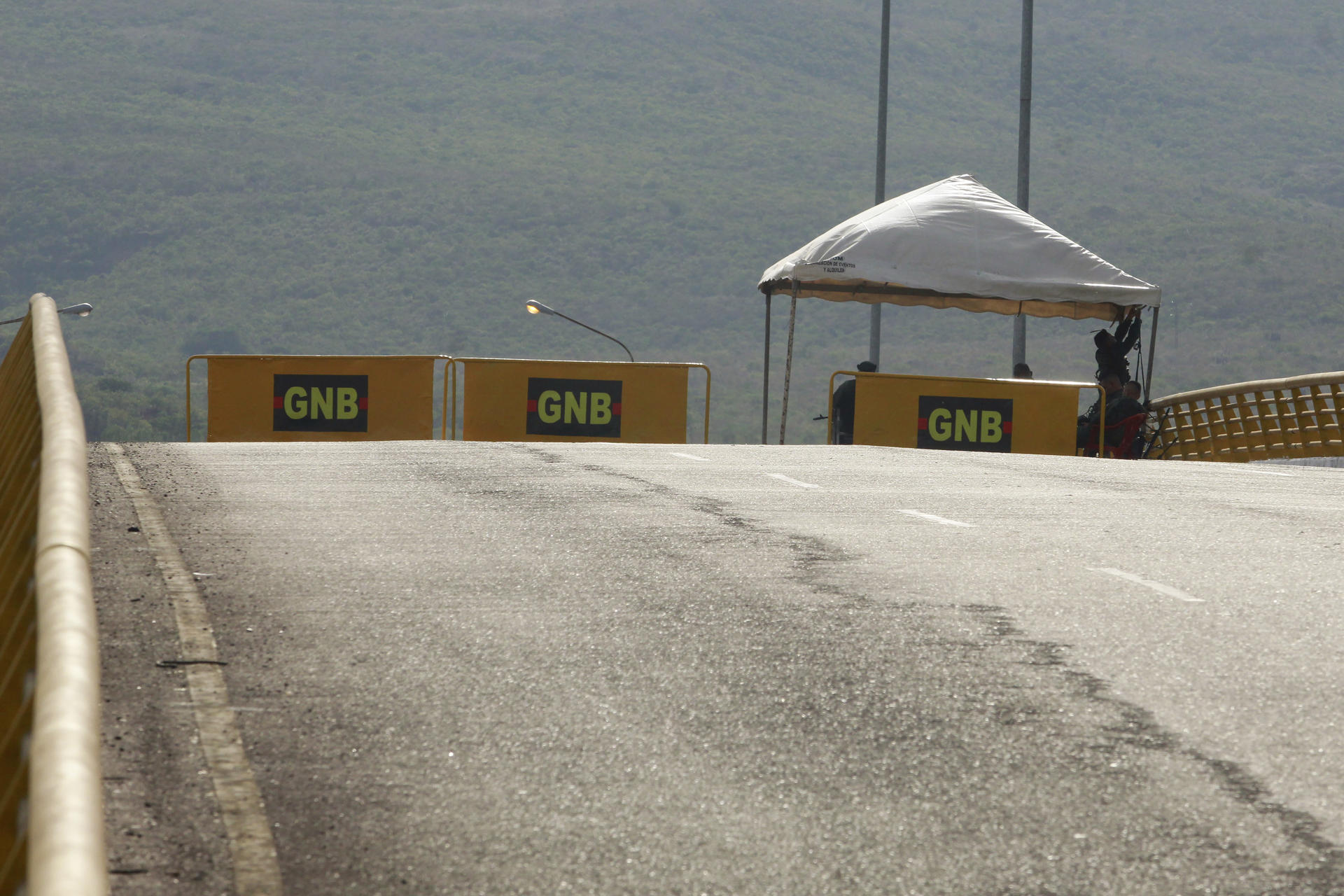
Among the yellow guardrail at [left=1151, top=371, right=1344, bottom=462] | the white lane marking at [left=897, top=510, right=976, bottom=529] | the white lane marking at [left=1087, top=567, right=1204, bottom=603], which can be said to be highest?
the white lane marking at [left=1087, top=567, right=1204, bottom=603]

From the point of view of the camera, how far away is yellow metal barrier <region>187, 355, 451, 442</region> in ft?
71.4

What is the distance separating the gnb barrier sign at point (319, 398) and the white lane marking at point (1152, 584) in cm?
1456

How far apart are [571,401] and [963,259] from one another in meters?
5.34

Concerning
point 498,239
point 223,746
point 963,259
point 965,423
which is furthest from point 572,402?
point 498,239

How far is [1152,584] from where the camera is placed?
7.77 metres

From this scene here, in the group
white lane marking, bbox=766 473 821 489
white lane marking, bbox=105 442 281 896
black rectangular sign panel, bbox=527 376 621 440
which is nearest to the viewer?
white lane marking, bbox=105 442 281 896

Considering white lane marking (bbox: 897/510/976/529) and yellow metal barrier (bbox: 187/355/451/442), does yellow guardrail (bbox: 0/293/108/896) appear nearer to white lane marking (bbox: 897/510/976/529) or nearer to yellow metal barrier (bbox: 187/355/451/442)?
white lane marking (bbox: 897/510/976/529)

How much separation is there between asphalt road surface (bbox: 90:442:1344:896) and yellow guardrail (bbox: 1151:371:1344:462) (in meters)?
12.2

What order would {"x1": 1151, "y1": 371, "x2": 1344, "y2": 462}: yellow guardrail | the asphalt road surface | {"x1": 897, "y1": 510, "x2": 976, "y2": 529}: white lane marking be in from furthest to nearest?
{"x1": 1151, "y1": 371, "x2": 1344, "y2": 462}: yellow guardrail < {"x1": 897, "y1": 510, "x2": 976, "y2": 529}: white lane marking < the asphalt road surface

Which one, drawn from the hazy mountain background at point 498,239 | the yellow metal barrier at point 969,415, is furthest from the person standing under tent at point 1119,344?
the hazy mountain background at point 498,239

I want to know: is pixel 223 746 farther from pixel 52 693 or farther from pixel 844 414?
pixel 844 414

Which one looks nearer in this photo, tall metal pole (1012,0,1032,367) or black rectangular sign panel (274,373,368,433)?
black rectangular sign panel (274,373,368,433)

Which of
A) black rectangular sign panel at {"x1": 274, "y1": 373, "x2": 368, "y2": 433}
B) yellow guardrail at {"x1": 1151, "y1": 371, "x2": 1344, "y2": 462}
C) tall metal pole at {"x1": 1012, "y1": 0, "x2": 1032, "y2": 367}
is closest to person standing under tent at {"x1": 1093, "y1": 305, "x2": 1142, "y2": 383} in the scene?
yellow guardrail at {"x1": 1151, "y1": 371, "x2": 1344, "y2": 462}

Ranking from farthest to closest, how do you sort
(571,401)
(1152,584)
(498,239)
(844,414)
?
(498,239), (571,401), (844,414), (1152,584)
